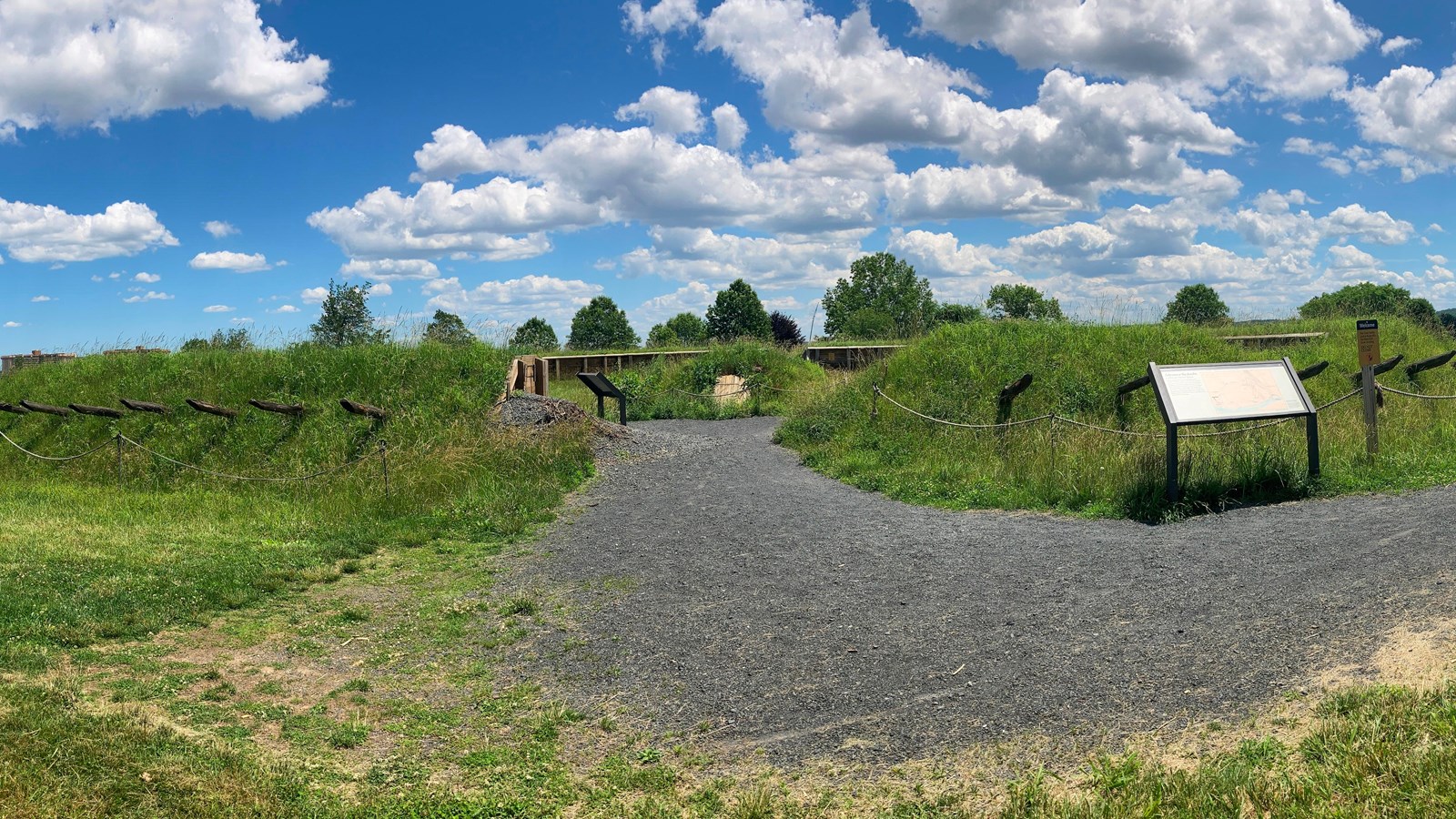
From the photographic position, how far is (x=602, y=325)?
2566 inches

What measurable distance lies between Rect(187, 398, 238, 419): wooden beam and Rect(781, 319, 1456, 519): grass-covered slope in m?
8.12

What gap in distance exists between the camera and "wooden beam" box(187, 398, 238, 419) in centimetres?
1372

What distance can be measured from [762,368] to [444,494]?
13.3 m

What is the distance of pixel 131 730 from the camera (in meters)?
4.77

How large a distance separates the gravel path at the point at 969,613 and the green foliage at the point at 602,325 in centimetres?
5487

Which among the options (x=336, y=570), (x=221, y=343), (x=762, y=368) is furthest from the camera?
(x=762, y=368)

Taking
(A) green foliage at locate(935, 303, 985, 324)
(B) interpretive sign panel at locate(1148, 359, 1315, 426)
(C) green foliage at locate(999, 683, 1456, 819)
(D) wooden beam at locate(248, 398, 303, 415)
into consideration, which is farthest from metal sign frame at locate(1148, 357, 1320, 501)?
(A) green foliage at locate(935, 303, 985, 324)

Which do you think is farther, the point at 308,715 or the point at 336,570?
the point at 336,570

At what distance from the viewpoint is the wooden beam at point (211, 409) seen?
45.0ft

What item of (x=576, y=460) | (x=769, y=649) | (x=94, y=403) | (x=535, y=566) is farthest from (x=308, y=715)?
(x=94, y=403)

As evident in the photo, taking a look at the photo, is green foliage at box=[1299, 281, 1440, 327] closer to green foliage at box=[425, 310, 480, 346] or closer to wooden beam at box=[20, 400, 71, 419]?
green foliage at box=[425, 310, 480, 346]

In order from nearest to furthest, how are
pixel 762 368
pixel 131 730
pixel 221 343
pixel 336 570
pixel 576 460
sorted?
1. pixel 131 730
2. pixel 336 570
3. pixel 576 460
4. pixel 221 343
5. pixel 762 368

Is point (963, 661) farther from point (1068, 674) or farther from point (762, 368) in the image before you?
point (762, 368)

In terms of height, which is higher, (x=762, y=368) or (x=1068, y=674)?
(x=762, y=368)
